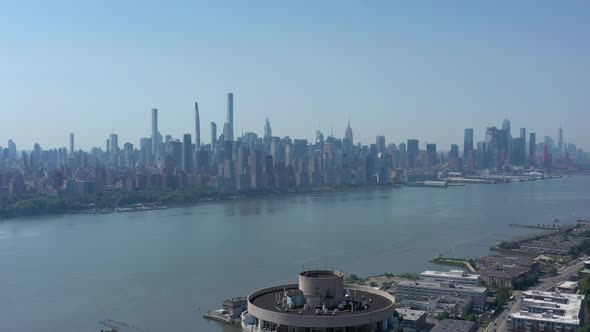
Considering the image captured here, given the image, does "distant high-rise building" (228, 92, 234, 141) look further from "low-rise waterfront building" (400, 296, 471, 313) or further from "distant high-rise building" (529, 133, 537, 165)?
"low-rise waterfront building" (400, 296, 471, 313)

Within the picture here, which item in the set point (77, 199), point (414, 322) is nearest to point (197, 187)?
point (77, 199)

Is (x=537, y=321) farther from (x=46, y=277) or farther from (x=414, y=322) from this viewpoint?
(x=46, y=277)

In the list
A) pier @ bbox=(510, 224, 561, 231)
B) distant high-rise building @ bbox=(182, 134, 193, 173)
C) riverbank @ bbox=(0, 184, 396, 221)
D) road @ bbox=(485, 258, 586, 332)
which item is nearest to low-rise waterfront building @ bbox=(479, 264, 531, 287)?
road @ bbox=(485, 258, 586, 332)

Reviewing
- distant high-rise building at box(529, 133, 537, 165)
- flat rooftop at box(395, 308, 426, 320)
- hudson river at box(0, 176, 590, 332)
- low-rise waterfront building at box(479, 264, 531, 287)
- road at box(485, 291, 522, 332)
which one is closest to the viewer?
flat rooftop at box(395, 308, 426, 320)

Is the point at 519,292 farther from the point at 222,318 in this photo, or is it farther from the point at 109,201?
the point at 109,201

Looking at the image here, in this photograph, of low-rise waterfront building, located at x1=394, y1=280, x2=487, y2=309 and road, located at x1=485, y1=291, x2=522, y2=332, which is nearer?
road, located at x1=485, y1=291, x2=522, y2=332

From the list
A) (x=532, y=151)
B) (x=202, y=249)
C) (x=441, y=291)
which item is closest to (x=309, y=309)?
(x=441, y=291)
